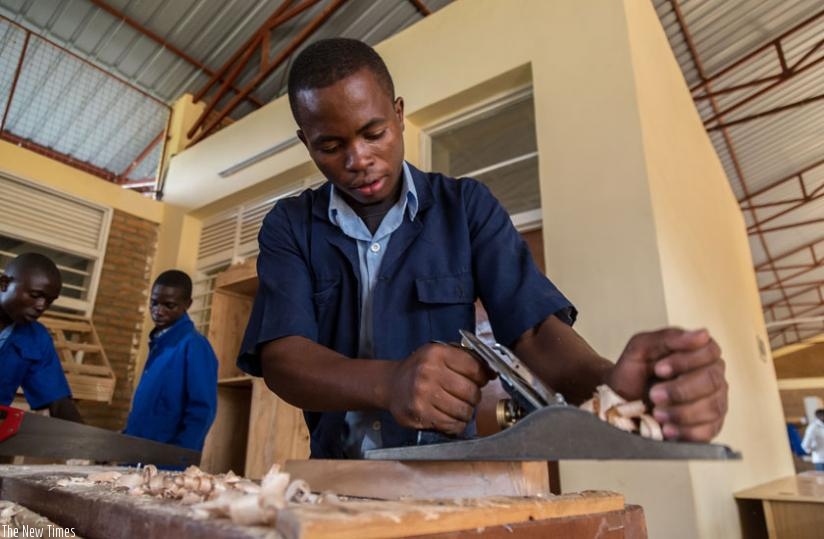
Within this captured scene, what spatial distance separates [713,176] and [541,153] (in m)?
3.12

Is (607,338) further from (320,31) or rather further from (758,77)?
(758,77)

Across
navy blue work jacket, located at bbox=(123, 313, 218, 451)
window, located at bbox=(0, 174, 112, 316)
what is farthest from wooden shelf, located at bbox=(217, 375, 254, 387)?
window, located at bbox=(0, 174, 112, 316)

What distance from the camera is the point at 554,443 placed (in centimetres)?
→ 57

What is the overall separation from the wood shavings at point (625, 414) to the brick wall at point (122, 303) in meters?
4.84

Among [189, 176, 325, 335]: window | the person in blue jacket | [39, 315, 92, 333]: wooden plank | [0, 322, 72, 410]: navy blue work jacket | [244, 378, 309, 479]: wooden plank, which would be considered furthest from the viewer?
[189, 176, 325, 335]: window

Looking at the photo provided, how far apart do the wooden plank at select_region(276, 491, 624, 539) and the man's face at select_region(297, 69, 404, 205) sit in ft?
2.13

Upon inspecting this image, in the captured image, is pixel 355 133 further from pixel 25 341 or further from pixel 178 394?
pixel 25 341

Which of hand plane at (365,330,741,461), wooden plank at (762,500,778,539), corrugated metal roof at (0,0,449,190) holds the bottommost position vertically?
wooden plank at (762,500,778,539)

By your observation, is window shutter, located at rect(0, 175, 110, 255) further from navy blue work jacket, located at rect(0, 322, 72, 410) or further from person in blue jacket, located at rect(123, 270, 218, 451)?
person in blue jacket, located at rect(123, 270, 218, 451)

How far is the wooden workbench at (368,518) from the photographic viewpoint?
374 mm

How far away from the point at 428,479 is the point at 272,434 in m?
2.75

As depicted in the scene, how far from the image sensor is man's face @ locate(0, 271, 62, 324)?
244 centimetres

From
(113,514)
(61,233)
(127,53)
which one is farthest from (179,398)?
(127,53)

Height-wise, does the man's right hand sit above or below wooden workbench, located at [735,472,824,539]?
above
